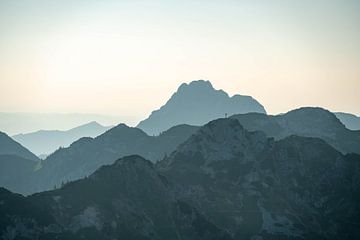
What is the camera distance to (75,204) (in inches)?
7392

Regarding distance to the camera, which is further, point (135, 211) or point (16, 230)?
point (135, 211)

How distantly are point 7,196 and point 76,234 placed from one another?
34.1 meters

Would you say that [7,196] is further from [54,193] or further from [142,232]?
[142,232]

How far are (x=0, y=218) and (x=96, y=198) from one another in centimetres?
3976

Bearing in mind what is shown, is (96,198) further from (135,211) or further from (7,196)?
(7,196)

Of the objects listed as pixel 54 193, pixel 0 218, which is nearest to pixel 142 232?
pixel 54 193

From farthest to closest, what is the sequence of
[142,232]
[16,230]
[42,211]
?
[142,232], [42,211], [16,230]

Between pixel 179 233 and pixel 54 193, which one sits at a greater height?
pixel 54 193

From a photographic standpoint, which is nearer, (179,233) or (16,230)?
(16,230)

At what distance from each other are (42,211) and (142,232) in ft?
132

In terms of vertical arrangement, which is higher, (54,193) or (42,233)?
(54,193)

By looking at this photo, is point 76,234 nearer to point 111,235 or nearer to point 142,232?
point 111,235

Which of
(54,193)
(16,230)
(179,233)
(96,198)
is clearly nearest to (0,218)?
(16,230)

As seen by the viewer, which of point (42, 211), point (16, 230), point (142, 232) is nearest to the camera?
point (16, 230)
